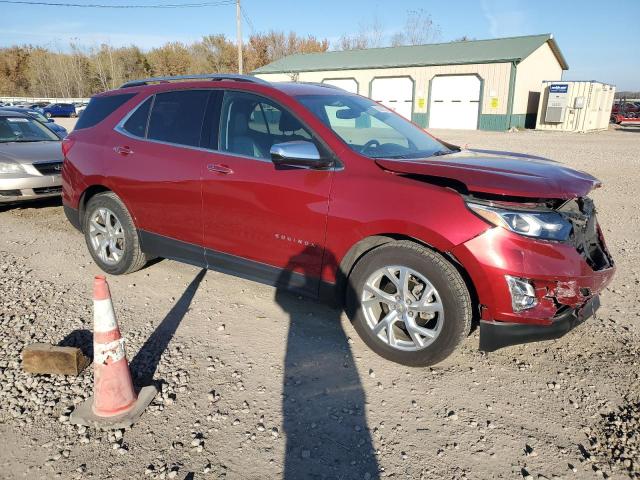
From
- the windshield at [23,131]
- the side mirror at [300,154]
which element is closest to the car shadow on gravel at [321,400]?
the side mirror at [300,154]

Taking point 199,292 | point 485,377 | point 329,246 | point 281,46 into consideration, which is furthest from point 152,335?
point 281,46

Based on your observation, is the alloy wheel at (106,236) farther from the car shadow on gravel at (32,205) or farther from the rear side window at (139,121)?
the car shadow on gravel at (32,205)

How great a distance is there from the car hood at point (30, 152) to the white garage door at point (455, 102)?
2822cm

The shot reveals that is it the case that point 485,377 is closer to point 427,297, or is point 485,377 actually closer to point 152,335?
point 427,297

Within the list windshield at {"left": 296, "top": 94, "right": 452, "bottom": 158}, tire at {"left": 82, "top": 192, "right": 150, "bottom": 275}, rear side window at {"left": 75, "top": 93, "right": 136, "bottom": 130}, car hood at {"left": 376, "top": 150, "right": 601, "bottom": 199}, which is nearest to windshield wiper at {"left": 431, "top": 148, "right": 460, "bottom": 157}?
windshield at {"left": 296, "top": 94, "right": 452, "bottom": 158}

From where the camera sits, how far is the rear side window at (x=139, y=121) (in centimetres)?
453

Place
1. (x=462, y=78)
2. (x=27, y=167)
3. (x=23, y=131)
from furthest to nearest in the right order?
(x=462, y=78), (x=23, y=131), (x=27, y=167)

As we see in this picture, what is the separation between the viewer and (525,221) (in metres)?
2.85

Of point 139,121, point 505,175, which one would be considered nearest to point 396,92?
point 139,121

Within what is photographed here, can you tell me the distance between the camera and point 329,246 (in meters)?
3.44

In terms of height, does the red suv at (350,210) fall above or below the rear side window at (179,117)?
below

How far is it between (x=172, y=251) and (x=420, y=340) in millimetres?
2430

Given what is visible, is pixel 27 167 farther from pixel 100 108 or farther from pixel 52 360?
pixel 52 360

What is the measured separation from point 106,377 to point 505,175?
8.60 ft
